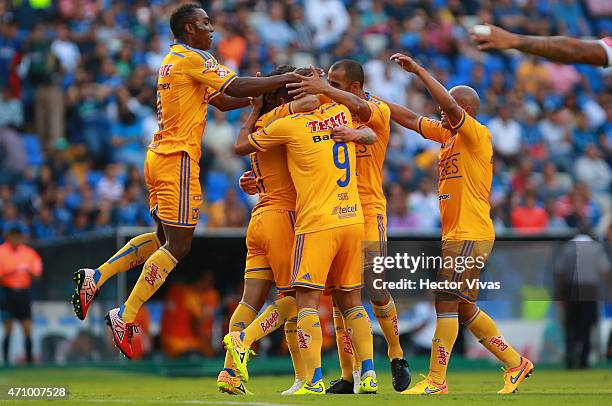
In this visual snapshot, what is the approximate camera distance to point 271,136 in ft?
33.5

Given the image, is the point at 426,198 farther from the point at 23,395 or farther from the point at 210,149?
the point at 23,395

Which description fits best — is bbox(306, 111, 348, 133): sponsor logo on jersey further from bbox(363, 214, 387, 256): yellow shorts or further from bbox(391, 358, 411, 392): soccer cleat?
bbox(391, 358, 411, 392): soccer cleat

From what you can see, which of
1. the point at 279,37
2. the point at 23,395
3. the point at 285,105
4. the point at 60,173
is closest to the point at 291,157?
the point at 285,105

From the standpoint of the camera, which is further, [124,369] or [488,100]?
[488,100]

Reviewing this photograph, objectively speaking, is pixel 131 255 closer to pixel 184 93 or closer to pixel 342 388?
pixel 184 93

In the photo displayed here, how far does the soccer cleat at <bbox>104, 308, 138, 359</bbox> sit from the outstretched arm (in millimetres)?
2201

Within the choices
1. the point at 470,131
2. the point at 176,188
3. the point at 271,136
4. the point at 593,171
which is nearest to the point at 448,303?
the point at 470,131

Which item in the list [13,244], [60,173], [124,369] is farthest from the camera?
[60,173]

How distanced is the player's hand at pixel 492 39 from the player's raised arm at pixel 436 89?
221cm

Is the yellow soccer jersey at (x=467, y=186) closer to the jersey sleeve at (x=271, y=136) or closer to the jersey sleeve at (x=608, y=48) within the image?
the jersey sleeve at (x=271, y=136)

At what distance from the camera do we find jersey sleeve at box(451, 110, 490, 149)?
1066 cm

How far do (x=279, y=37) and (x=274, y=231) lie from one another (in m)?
14.3

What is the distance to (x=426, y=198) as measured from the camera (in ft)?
68.1

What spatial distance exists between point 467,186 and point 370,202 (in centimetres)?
87
